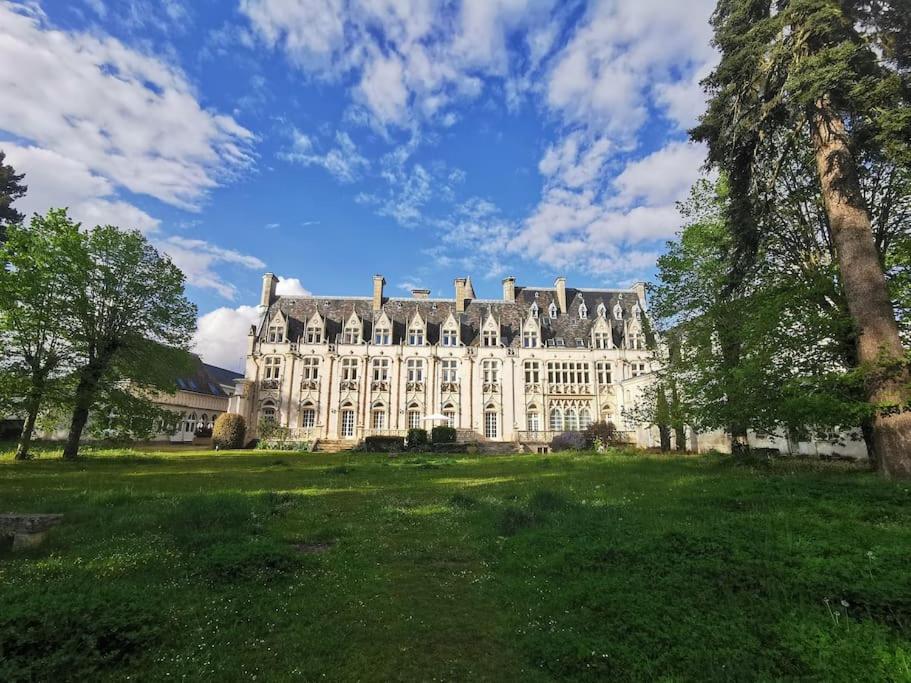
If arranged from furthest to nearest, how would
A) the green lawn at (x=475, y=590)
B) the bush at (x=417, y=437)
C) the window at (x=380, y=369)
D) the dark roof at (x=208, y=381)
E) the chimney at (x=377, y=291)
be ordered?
the dark roof at (x=208, y=381) < the chimney at (x=377, y=291) < the window at (x=380, y=369) < the bush at (x=417, y=437) < the green lawn at (x=475, y=590)

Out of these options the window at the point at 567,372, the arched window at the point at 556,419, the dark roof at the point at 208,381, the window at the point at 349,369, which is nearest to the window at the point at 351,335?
the window at the point at 349,369

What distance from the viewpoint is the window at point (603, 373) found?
1978 inches

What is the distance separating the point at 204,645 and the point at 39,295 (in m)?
28.2

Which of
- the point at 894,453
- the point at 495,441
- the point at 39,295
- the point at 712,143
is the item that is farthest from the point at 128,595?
the point at 495,441

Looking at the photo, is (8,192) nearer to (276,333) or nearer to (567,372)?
(276,333)

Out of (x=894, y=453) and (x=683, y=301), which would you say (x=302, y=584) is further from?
(x=683, y=301)

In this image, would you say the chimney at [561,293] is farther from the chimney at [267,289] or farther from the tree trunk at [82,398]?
the tree trunk at [82,398]

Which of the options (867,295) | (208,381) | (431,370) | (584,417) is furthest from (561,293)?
(208,381)

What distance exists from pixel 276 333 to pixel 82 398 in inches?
1032

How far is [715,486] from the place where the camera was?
523 inches

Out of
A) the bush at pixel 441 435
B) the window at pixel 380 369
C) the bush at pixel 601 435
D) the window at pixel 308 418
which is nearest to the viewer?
the bush at pixel 601 435

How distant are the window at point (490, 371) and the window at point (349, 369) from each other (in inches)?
554

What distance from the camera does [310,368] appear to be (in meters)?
49.1

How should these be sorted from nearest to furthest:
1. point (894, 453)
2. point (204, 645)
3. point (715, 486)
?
1. point (204, 645)
2. point (894, 453)
3. point (715, 486)
